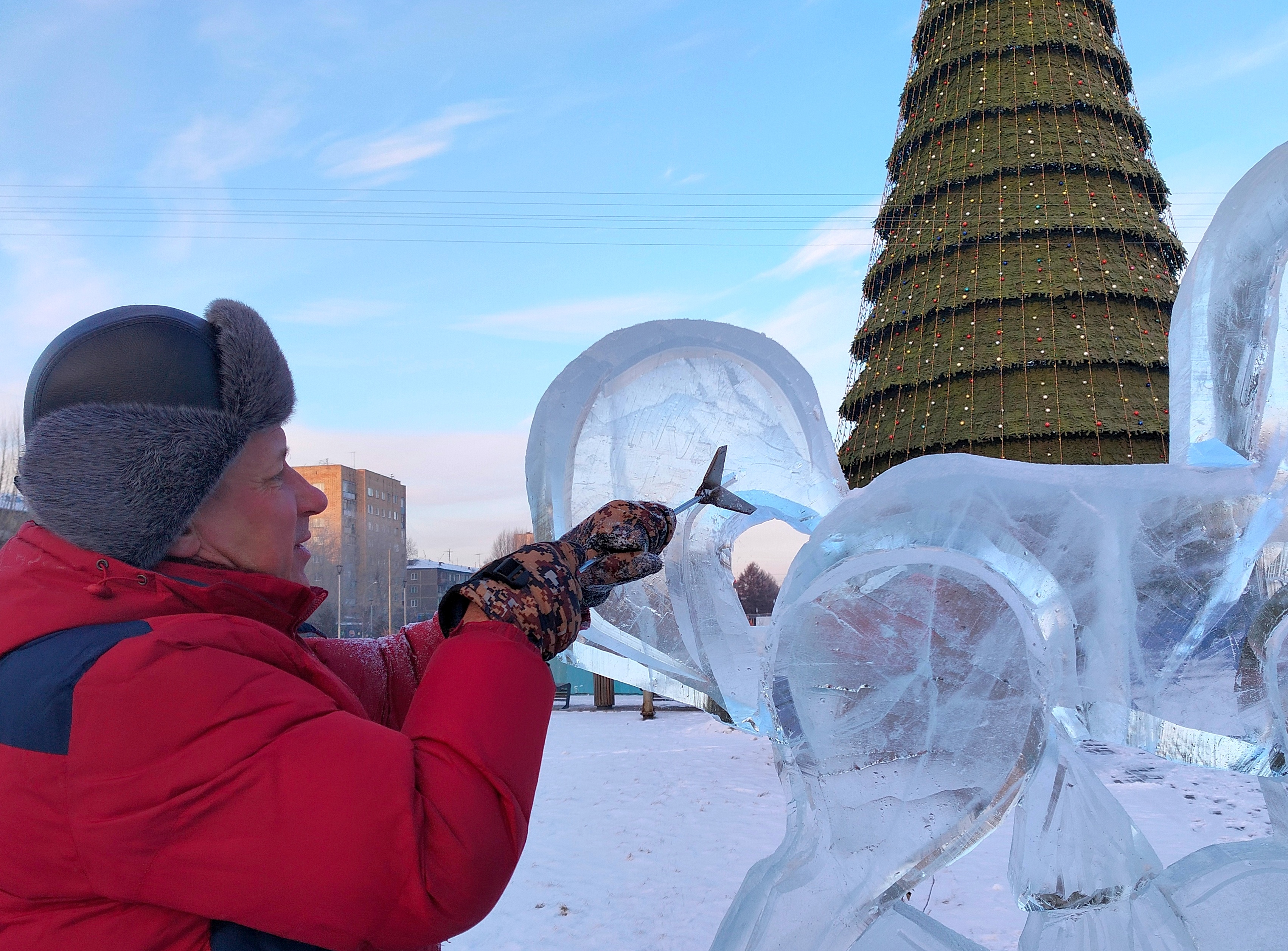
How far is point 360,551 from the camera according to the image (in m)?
34.4

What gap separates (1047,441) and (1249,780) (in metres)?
2.86

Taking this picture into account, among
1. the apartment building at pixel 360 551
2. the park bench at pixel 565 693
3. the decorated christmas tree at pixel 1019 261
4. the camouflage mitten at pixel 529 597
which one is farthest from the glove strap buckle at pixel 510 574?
the apartment building at pixel 360 551

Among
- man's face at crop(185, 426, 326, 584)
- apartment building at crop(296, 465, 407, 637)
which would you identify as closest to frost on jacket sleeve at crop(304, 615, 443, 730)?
man's face at crop(185, 426, 326, 584)

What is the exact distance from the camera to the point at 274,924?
0.75m

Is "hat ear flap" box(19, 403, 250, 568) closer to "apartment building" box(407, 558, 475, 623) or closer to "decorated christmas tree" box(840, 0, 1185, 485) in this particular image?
"decorated christmas tree" box(840, 0, 1185, 485)

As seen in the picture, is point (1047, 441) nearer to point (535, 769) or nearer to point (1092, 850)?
point (1092, 850)

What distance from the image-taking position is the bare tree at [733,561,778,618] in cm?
185

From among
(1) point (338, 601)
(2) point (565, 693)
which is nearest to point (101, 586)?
(2) point (565, 693)

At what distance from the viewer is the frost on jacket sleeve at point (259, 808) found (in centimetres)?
72

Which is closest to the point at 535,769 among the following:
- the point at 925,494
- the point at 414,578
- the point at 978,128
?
the point at 925,494

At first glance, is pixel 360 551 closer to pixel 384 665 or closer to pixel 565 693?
pixel 565 693

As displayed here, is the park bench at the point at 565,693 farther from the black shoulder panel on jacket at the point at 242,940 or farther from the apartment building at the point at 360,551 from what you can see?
the apartment building at the point at 360,551

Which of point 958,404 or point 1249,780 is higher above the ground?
point 958,404

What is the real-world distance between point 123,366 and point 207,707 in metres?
0.37
